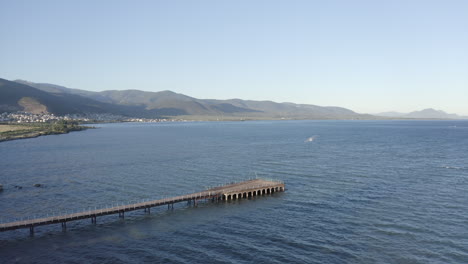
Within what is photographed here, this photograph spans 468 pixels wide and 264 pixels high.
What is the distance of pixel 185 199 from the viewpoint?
2373 inches

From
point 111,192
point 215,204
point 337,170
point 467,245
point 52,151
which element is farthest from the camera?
point 52,151

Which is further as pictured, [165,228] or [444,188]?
[444,188]

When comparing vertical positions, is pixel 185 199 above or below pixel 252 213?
above

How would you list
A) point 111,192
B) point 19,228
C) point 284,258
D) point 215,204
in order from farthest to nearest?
point 111,192 → point 215,204 → point 19,228 → point 284,258

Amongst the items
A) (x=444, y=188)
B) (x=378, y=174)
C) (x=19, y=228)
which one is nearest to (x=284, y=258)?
→ (x=19, y=228)

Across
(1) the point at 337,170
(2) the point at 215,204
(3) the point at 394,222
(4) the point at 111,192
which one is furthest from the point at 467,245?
(4) the point at 111,192

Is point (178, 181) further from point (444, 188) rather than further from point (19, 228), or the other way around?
point (444, 188)

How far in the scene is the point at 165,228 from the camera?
49188 mm

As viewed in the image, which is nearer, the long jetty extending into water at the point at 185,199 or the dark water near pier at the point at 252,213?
the dark water near pier at the point at 252,213

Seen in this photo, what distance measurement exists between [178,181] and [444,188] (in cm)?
5573

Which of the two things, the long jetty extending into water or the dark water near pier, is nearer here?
the dark water near pier

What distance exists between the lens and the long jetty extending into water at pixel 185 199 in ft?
158

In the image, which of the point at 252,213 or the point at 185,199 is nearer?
the point at 252,213

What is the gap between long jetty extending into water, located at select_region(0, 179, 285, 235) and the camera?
48.0m
